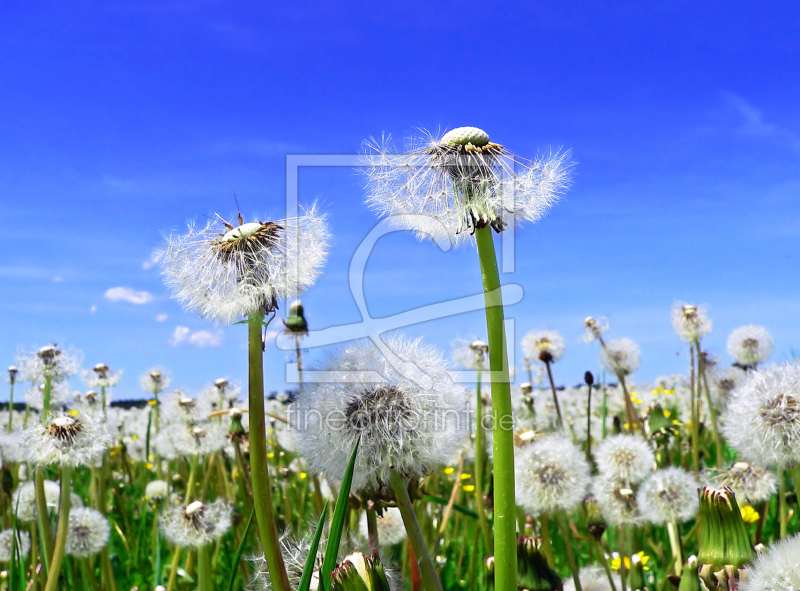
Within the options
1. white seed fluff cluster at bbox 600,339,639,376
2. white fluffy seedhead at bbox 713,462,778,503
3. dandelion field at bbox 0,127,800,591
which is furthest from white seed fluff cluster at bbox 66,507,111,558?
white seed fluff cluster at bbox 600,339,639,376

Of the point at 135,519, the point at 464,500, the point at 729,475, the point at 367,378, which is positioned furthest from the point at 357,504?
the point at 135,519

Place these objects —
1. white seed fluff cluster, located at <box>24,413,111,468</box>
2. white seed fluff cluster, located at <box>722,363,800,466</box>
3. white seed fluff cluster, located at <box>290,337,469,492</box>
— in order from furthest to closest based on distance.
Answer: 1. white seed fluff cluster, located at <box>24,413,111,468</box>
2. white seed fluff cluster, located at <box>722,363,800,466</box>
3. white seed fluff cluster, located at <box>290,337,469,492</box>

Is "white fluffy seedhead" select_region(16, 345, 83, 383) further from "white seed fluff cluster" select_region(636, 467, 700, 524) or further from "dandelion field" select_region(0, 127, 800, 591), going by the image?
"white seed fluff cluster" select_region(636, 467, 700, 524)

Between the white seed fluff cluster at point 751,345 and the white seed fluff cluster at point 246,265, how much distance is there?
614cm

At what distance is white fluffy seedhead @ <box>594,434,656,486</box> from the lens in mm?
3906

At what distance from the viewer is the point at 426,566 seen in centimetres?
187

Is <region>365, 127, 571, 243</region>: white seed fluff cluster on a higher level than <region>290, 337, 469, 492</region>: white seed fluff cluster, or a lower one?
higher

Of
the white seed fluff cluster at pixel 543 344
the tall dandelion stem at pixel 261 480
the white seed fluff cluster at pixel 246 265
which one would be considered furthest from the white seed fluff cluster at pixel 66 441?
the white seed fluff cluster at pixel 543 344

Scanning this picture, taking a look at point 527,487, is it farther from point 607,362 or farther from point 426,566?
point 607,362

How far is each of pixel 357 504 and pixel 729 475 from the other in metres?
2.49

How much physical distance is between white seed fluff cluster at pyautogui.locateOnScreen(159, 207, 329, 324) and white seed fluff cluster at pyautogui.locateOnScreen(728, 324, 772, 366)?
242 inches

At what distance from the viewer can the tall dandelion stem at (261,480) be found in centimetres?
Result: 185

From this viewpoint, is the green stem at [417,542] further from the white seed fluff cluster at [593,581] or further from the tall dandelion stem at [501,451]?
the white seed fluff cluster at [593,581]

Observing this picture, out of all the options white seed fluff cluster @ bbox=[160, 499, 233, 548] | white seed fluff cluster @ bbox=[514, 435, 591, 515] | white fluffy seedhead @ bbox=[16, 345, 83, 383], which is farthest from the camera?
white fluffy seedhead @ bbox=[16, 345, 83, 383]
